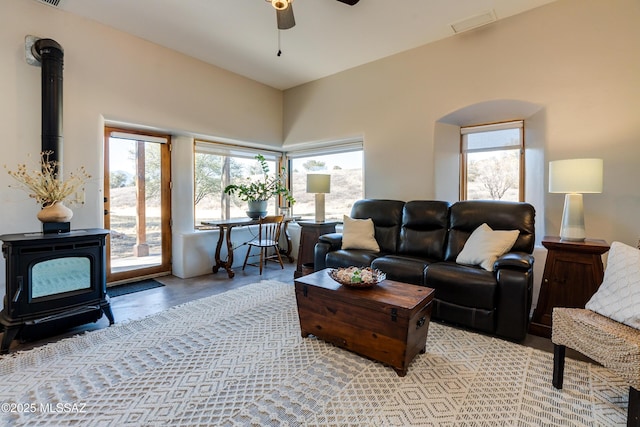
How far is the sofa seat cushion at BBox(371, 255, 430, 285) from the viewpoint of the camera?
8.80 feet

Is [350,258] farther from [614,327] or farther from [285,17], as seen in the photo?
[285,17]

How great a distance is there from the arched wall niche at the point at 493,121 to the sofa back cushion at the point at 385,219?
625 millimetres

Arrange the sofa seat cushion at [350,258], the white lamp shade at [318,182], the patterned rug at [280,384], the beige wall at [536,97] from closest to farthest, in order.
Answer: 1. the patterned rug at [280,384]
2. the beige wall at [536,97]
3. the sofa seat cushion at [350,258]
4. the white lamp shade at [318,182]

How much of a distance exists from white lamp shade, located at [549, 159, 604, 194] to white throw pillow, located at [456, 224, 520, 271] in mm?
551

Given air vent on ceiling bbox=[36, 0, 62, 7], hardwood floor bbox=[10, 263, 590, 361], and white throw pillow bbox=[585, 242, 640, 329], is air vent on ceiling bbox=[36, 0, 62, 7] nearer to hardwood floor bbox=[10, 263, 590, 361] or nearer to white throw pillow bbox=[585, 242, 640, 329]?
hardwood floor bbox=[10, 263, 590, 361]

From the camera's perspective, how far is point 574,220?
2.46 metres

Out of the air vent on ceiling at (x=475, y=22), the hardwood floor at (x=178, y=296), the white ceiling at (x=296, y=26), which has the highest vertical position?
the white ceiling at (x=296, y=26)

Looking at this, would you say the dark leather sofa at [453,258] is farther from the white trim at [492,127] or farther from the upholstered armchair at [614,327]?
the white trim at [492,127]

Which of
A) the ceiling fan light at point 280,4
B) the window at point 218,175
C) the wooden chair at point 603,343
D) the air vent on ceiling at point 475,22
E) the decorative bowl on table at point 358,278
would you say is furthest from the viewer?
the window at point 218,175

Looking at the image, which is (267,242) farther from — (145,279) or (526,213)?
(526,213)

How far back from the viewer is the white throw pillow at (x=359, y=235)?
3.45 meters

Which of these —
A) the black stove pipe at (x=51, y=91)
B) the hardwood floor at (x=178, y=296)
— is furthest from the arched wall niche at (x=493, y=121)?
the black stove pipe at (x=51, y=91)
